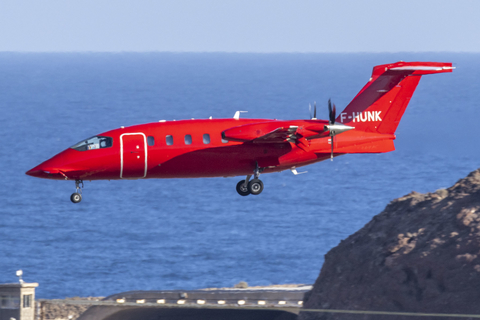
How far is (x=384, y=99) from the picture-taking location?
2586 inches

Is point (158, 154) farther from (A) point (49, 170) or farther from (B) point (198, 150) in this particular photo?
(A) point (49, 170)

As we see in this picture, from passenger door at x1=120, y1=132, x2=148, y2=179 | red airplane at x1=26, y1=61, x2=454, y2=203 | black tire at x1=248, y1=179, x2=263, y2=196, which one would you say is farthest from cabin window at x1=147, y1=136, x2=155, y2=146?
black tire at x1=248, y1=179, x2=263, y2=196

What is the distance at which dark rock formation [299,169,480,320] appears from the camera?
55188mm

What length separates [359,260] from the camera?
203 feet

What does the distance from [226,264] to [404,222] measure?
71369mm

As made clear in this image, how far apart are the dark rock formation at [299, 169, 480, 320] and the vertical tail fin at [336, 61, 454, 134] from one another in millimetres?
6494

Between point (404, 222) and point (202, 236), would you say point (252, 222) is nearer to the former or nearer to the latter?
point (202, 236)

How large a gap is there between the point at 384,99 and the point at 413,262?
14.0 metres

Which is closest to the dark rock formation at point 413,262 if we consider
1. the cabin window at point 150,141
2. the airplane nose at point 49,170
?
the cabin window at point 150,141

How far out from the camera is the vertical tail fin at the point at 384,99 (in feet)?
Answer: 213

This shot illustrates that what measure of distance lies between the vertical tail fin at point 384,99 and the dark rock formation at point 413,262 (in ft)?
21.3

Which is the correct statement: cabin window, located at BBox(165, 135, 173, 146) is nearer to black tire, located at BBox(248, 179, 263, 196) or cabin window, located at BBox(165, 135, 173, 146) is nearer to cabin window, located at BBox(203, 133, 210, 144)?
cabin window, located at BBox(203, 133, 210, 144)

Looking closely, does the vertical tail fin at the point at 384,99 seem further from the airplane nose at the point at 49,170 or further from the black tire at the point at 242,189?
the airplane nose at the point at 49,170

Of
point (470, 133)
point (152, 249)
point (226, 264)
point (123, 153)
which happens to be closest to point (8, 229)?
point (152, 249)
